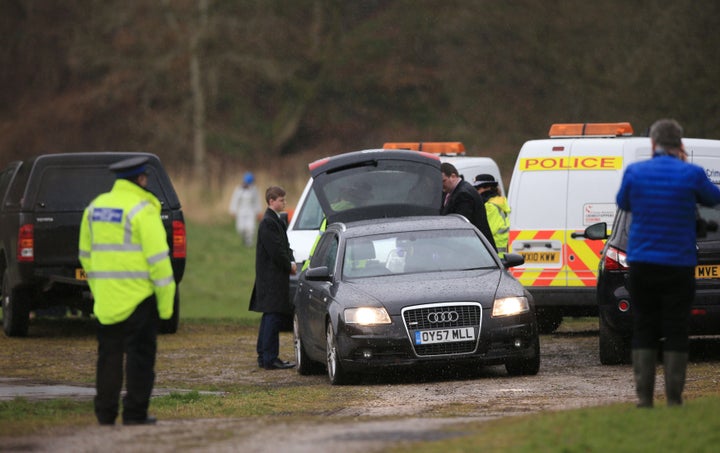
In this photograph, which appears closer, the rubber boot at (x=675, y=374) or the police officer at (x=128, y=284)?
the rubber boot at (x=675, y=374)

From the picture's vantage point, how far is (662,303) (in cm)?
995

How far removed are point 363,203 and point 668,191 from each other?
28.4 feet

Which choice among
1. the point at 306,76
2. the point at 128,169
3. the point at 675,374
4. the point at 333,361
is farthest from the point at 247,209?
the point at 675,374

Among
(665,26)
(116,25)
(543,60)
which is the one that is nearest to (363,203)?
(665,26)

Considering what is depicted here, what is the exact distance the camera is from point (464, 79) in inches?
1603

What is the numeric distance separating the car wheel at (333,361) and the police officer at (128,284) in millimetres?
3871

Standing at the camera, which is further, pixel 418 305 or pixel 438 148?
pixel 438 148

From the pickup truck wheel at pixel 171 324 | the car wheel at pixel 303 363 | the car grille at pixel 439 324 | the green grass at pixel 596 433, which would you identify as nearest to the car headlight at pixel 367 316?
the car grille at pixel 439 324

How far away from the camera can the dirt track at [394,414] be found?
29.2 ft

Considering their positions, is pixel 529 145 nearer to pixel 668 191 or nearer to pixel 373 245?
pixel 373 245

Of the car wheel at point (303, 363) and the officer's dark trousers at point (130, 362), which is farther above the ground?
the officer's dark trousers at point (130, 362)

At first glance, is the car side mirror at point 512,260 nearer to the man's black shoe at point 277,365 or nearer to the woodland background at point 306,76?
the man's black shoe at point 277,365

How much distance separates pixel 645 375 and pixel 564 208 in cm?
831

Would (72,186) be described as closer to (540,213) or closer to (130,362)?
(540,213)
